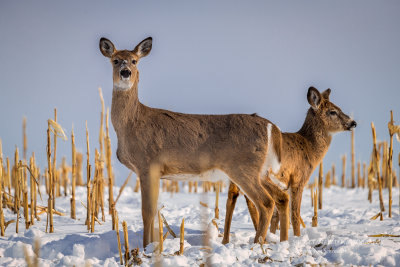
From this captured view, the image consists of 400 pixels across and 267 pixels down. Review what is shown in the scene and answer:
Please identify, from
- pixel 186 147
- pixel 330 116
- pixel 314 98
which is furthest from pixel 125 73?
pixel 330 116

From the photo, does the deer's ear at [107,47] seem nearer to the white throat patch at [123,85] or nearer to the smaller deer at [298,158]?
the white throat patch at [123,85]

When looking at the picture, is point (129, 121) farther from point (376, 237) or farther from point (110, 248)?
point (376, 237)

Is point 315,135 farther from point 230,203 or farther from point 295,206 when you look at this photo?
point 230,203

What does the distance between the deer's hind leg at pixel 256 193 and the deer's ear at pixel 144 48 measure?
2187 millimetres

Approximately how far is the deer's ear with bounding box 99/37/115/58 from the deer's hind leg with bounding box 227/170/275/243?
2.50m

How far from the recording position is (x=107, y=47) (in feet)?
20.4

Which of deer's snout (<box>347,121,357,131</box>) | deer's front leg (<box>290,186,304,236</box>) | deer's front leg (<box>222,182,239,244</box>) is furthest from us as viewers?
deer's snout (<box>347,121,357,131</box>)

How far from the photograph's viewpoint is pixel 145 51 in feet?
20.4

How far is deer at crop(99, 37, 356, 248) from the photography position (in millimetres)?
5371

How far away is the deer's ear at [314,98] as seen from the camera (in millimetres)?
6906

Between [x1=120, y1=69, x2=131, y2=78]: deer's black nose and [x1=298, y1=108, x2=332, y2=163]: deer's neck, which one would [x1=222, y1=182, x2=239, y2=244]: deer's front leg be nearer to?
[x1=298, y1=108, x2=332, y2=163]: deer's neck

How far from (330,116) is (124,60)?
11.7 ft

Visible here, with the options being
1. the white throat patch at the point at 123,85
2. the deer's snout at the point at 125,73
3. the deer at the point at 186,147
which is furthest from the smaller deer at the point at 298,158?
the deer's snout at the point at 125,73

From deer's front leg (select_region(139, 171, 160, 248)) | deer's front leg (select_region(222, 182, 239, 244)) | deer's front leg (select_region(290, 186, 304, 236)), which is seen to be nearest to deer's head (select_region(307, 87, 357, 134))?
deer's front leg (select_region(290, 186, 304, 236))
